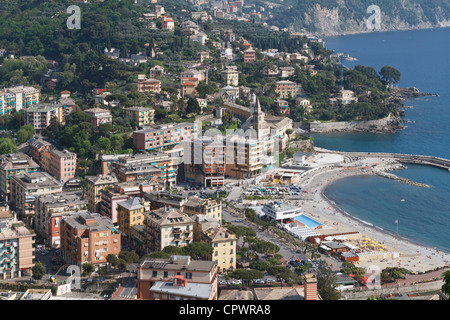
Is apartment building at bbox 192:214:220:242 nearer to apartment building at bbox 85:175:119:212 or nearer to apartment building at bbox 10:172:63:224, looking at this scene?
apartment building at bbox 85:175:119:212

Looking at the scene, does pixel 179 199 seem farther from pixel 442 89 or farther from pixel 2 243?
pixel 442 89

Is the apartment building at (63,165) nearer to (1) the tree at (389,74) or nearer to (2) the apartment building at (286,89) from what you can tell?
(2) the apartment building at (286,89)

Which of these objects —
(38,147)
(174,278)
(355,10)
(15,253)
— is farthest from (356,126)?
(355,10)

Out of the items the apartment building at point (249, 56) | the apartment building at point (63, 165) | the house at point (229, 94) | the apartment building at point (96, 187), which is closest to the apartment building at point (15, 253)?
the apartment building at point (96, 187)

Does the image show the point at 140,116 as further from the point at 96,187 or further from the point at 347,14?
the point at 347,14

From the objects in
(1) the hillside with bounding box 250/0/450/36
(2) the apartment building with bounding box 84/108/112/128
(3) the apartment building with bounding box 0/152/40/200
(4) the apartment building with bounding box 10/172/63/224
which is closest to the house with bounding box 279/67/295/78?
(2) the apartment building with bounding box 84/108/112/128

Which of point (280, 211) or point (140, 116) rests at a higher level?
point (140, 116)
